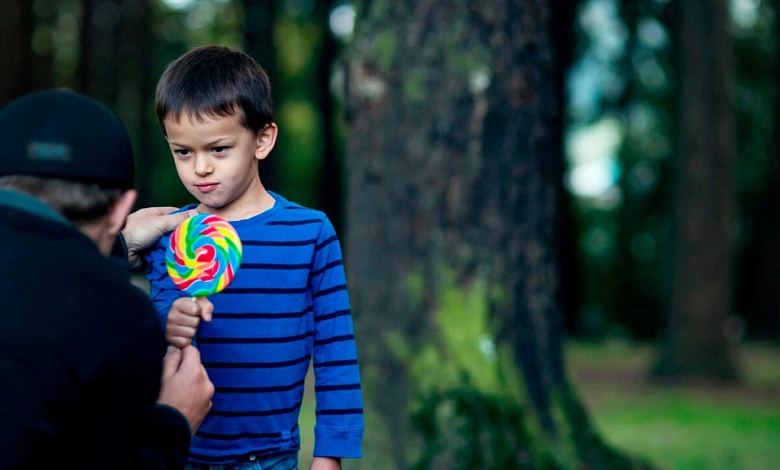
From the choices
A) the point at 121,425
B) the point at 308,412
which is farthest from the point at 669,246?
the point at 121,425

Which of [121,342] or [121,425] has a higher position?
[121,342]

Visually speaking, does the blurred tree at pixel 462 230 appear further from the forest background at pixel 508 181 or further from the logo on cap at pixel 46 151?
the logo on cap at pixel 46 151

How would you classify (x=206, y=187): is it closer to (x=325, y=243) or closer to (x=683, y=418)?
(x=325, y=243)

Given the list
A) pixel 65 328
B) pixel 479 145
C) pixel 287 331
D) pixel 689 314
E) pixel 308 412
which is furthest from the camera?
pixel 689 314

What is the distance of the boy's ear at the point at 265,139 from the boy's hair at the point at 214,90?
0.02 meters

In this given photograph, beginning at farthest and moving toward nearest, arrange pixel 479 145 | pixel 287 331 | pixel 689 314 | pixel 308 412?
1. pixel 689 314
2. pixel 308 412
3. pixel 479 145
4. pixel 287 331

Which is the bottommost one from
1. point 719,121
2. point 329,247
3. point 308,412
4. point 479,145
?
point 308,412

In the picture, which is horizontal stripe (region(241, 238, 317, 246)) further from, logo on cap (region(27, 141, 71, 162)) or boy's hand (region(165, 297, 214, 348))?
logo on cap (region(27, 141, 71, 162))

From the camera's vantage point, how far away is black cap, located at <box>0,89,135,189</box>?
1948 mm

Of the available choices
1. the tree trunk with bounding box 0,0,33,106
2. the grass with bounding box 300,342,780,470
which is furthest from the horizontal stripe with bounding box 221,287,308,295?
the tree trunk with bounding box 0,0,33,106

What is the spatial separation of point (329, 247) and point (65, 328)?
3.50 ft

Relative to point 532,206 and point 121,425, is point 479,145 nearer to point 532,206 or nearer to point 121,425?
point 532,206

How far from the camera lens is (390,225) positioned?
5.70 meters

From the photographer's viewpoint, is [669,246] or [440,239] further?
[669,246]
